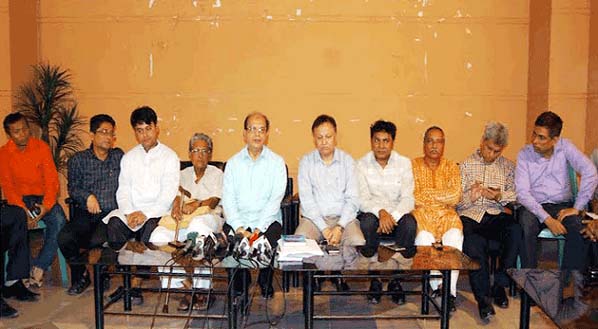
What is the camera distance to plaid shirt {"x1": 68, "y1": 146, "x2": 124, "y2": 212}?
450 centimetres

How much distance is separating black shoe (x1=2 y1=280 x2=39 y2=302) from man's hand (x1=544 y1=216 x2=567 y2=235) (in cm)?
373

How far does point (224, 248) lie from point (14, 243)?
161 cm

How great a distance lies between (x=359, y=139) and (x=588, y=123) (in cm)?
211

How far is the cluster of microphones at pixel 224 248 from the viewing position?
321 centimetres

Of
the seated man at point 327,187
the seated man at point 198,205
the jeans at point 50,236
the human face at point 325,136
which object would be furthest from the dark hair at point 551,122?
the jeans at point 50,236

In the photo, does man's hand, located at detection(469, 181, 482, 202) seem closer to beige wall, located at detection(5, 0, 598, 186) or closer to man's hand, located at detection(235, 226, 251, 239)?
beige wall, located at detection(5, 0, 598, 186)

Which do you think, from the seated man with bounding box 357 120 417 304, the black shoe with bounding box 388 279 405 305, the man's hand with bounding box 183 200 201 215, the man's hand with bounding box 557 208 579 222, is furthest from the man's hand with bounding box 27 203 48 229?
the man's hand with bounding box 557 208 579 222

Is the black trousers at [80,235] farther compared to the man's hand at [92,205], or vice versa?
the man's hand at [92,205]

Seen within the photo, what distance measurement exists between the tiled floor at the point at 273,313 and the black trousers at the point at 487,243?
0.20 meters

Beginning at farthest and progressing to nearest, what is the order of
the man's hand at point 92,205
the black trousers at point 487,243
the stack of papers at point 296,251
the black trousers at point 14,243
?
the man's hand at point 92,205
the black trousers at point 14,243
the black trousers at point 487,243
the stack of papers at point 296,251

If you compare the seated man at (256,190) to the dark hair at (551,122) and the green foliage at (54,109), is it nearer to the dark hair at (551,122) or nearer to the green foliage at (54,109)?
the dark hair at (551,122)

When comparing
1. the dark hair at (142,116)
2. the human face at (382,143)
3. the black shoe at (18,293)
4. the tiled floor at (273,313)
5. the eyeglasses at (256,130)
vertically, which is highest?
the dark hair at (142,116)

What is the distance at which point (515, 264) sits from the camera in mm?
4238

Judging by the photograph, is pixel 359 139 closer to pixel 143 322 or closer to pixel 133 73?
pixel 133 73
